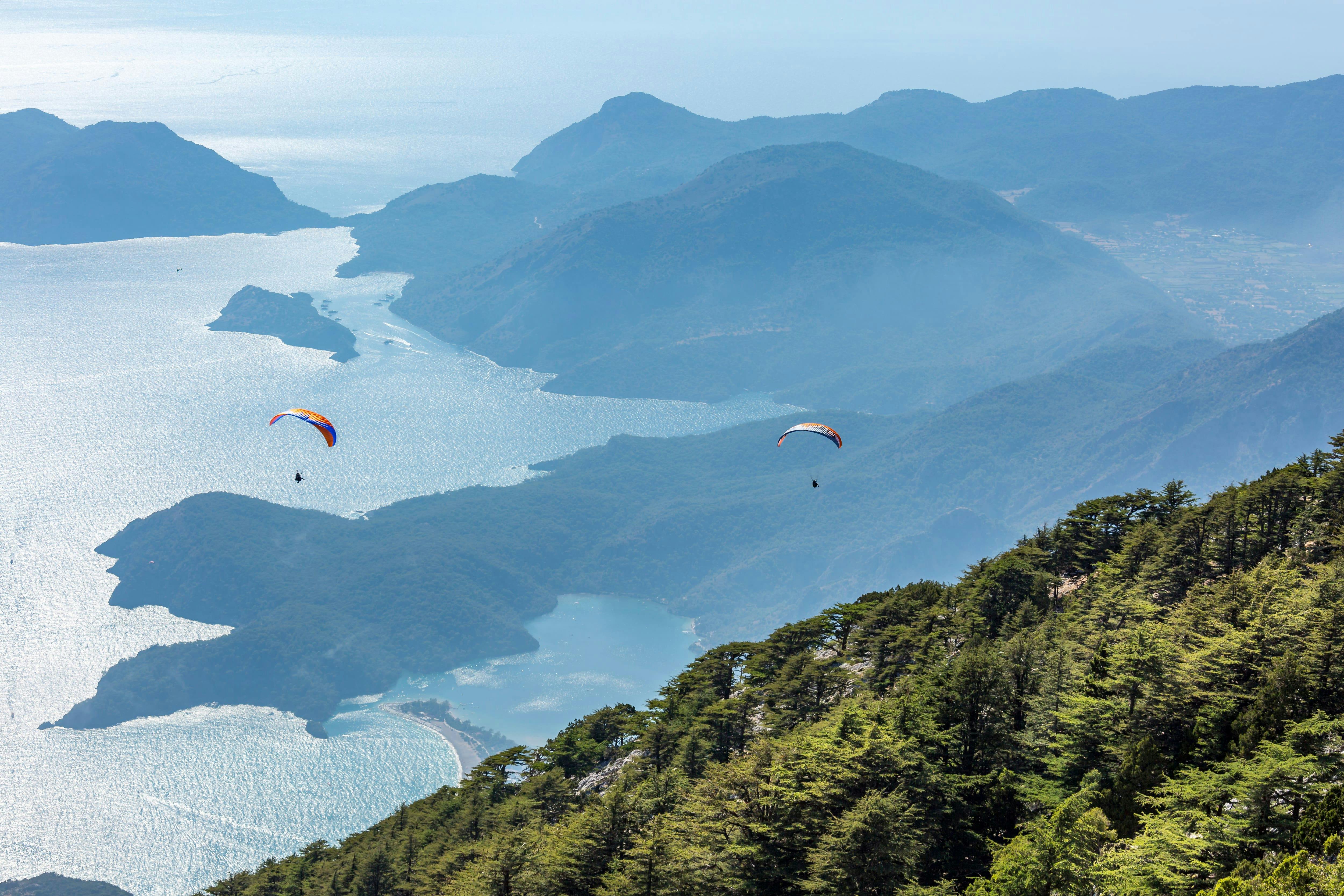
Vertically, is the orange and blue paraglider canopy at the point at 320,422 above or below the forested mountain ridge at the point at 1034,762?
above

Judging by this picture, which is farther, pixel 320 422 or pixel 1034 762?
pixel 320 422

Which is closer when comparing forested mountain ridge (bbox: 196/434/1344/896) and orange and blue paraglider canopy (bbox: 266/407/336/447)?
forested mountain ridge (bbox: 196/434/1344/896)

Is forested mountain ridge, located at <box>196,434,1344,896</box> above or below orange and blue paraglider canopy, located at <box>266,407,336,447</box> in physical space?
below

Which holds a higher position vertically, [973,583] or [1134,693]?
[973,583]

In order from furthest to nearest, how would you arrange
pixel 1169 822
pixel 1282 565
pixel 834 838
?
pixel 1282 565 → pixel 834 838 → pixel 1169 822

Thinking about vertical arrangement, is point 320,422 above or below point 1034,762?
above

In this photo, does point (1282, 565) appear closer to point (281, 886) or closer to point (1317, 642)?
point (1317, 642)

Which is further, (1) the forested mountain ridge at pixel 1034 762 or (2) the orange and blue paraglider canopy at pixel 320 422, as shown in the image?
(2) the orange and blue paraglider canopy at pixel 320 422

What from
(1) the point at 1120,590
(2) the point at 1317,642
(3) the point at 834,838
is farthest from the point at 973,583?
(3) the point at 834,838
